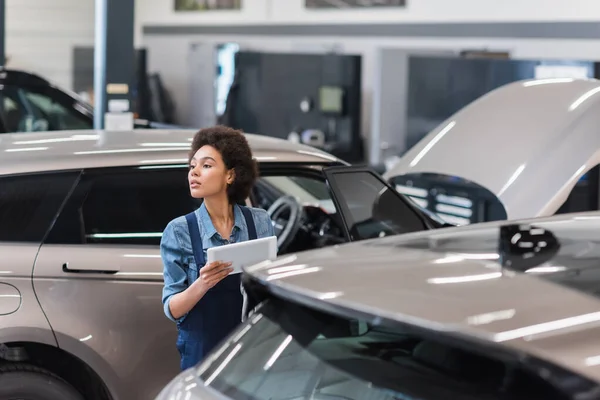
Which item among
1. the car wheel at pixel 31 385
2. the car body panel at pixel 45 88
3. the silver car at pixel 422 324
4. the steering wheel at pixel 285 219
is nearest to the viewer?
the silver car at pixel 422 324

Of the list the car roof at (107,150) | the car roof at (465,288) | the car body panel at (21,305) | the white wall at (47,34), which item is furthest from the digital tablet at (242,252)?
the white wall at (47,34)

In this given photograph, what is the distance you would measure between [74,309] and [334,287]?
187 cm

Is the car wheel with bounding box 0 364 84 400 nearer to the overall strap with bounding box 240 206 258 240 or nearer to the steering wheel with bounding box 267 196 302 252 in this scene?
the overall strap with bounding box 240 206 258 240

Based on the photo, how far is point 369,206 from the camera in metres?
4.39

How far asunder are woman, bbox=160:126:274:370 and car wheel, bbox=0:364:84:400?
0.72 metres

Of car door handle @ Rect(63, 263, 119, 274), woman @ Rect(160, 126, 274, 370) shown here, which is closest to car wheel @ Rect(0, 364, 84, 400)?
car door handle @ Rect(63, 263, 119, 274)

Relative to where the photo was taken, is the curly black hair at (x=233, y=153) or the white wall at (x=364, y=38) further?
the white wall at (x=364, y=38)

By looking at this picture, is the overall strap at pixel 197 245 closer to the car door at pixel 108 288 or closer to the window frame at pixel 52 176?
the car door at pixel 108 288

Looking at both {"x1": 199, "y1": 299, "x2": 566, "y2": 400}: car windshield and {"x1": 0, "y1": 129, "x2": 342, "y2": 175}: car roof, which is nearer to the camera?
{"x1": 199, "y1": 299, "x2": 566, "y2": 400}: car windshield

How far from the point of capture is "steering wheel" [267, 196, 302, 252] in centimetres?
485

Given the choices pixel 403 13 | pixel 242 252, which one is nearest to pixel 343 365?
pixel 242 252

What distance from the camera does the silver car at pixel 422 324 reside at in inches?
71.4

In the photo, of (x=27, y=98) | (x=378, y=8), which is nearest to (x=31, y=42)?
(x=378, y=8)

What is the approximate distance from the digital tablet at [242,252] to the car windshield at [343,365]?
51 cm
